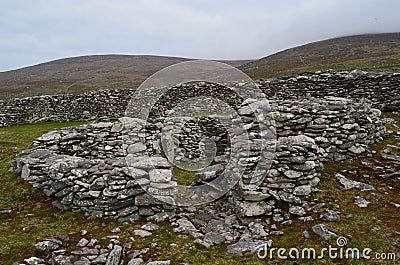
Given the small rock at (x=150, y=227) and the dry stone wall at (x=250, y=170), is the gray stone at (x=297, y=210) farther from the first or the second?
the small rock at (x=150, y=227)

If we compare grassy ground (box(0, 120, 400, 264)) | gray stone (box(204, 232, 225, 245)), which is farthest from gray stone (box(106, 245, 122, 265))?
gray stone (box(204, 232, 225, 245))

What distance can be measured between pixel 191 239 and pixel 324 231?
138 inches

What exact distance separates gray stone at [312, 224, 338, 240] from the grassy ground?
15 centimetres

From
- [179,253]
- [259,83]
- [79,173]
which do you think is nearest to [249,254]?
[179,253]

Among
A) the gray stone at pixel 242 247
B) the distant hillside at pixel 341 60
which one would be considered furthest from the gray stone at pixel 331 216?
the distant hillside at pixel 341 60

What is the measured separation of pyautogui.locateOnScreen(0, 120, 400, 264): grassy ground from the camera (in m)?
7.53

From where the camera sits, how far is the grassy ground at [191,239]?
7.53 meters

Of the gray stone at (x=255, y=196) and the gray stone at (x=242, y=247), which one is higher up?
the gray stone at (x=255, y=196)

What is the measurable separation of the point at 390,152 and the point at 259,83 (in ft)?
39.9

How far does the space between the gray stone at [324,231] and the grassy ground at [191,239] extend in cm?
15

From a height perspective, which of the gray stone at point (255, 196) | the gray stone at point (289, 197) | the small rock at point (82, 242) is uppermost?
the gray stone at point (255, 196)

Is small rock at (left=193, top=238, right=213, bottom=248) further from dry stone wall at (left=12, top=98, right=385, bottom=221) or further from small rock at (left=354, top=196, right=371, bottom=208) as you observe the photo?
small rock at (left=354, top=196, right=371, bottom=208)

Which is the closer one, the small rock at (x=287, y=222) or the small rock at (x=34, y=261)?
the small rock at (x=34, y=261)

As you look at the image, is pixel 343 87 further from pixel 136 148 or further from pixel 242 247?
pixel 242 247
